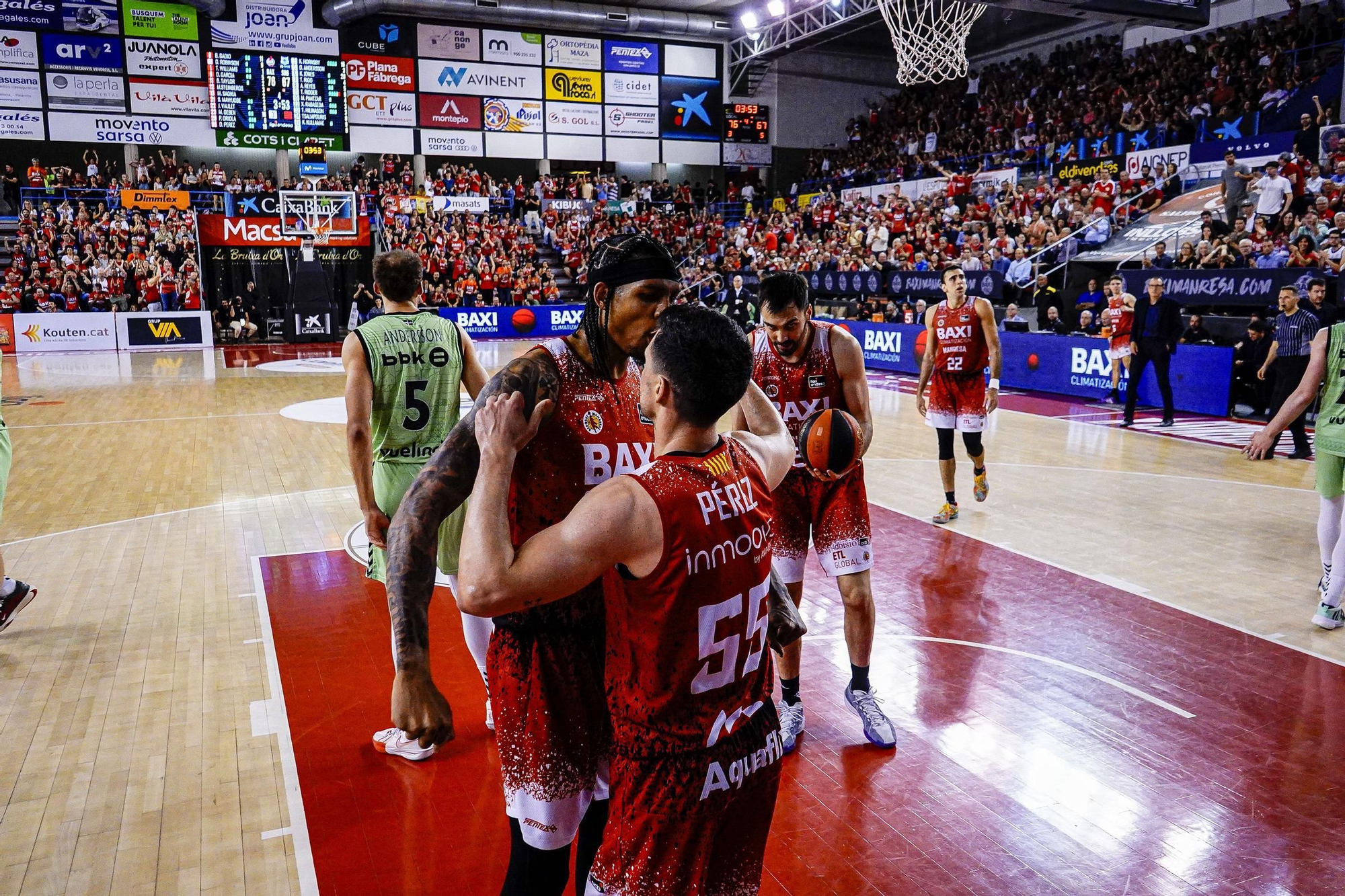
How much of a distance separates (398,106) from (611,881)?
31.4 meters

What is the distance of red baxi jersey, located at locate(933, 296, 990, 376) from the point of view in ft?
25.5

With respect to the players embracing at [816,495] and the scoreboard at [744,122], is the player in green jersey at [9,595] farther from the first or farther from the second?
the scoreboard at [744,122]

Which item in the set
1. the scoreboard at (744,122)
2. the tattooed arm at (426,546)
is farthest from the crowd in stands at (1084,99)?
the tattooed arm at (426,546)

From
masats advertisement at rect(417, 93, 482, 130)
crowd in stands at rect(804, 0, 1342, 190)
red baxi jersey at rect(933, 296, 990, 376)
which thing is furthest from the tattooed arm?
masats advertisement at rect(417, 93, 482, 130)

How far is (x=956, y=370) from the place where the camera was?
7914mm

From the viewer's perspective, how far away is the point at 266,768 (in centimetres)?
402

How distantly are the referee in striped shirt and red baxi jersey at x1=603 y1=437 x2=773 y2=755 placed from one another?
10205 mm

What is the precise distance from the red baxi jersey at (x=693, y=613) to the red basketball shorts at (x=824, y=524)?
211 cm

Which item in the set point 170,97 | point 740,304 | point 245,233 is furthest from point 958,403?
point 170,97

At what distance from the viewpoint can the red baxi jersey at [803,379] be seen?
14.7ft

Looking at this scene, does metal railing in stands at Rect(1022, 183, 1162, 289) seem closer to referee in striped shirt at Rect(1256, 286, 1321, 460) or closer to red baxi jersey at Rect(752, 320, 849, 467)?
referee in striped shirt at Rect(1256, 286, 1321, 460)

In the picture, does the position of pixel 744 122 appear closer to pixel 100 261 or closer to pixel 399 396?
pixel 100 261

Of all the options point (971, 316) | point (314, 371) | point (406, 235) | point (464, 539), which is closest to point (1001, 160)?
point (406, 235)

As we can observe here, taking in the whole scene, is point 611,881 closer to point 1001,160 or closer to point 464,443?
point 464,443
